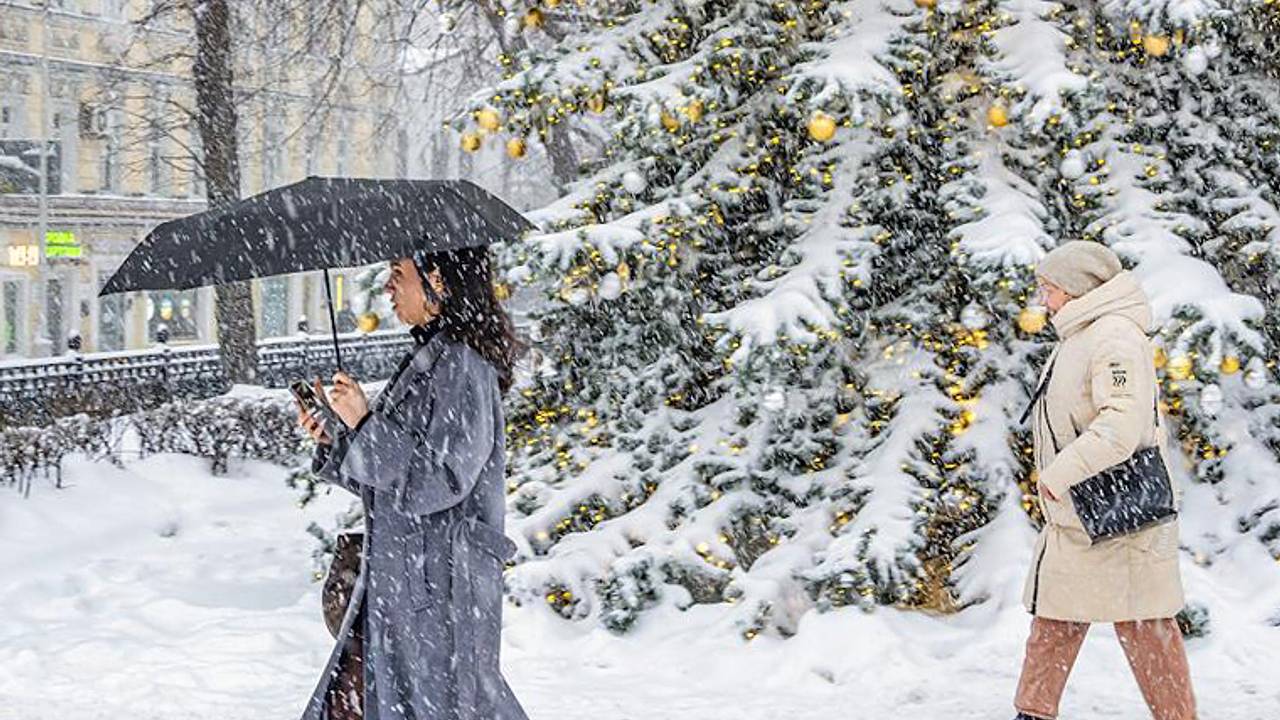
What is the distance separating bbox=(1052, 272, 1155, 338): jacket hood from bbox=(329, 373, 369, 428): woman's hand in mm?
2556

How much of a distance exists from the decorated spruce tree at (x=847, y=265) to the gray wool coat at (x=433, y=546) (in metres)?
3.41

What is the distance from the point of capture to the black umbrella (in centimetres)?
394

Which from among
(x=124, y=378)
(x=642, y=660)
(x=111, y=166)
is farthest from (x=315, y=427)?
(x=111, y=166)

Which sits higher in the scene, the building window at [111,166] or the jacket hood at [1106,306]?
the building window at [111,166]

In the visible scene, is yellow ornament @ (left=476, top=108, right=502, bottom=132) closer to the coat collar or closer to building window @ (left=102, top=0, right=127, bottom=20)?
the coat collar

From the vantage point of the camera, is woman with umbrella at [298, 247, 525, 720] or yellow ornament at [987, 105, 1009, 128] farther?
yellow ornament at [987, 105, 1009, 128]

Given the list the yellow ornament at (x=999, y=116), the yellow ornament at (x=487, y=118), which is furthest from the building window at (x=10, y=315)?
the yellow ornament at (x=999, y=116)

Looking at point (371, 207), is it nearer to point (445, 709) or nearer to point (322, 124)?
point (445, 709)

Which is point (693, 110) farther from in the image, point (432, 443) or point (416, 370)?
point (432, 443)

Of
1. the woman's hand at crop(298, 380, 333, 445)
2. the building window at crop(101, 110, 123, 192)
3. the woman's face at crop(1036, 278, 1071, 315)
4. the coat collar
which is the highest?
the building window at crop(101, 110, 123, 192)

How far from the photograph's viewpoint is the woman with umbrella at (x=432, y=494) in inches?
152

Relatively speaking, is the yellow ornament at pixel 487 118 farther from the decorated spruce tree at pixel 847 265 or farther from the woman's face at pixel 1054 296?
the woman's face at pixel 1054 296

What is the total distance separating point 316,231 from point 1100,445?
104 inches

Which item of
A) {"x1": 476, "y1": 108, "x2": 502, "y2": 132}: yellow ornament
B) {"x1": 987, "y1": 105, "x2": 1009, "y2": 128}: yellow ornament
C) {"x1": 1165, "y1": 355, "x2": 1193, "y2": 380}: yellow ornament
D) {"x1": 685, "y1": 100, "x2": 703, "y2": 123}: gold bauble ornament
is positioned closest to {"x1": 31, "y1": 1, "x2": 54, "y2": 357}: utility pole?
{"x1": 476, "y1": 108, "x2": 502, "y2": 132}: yellow ornament
